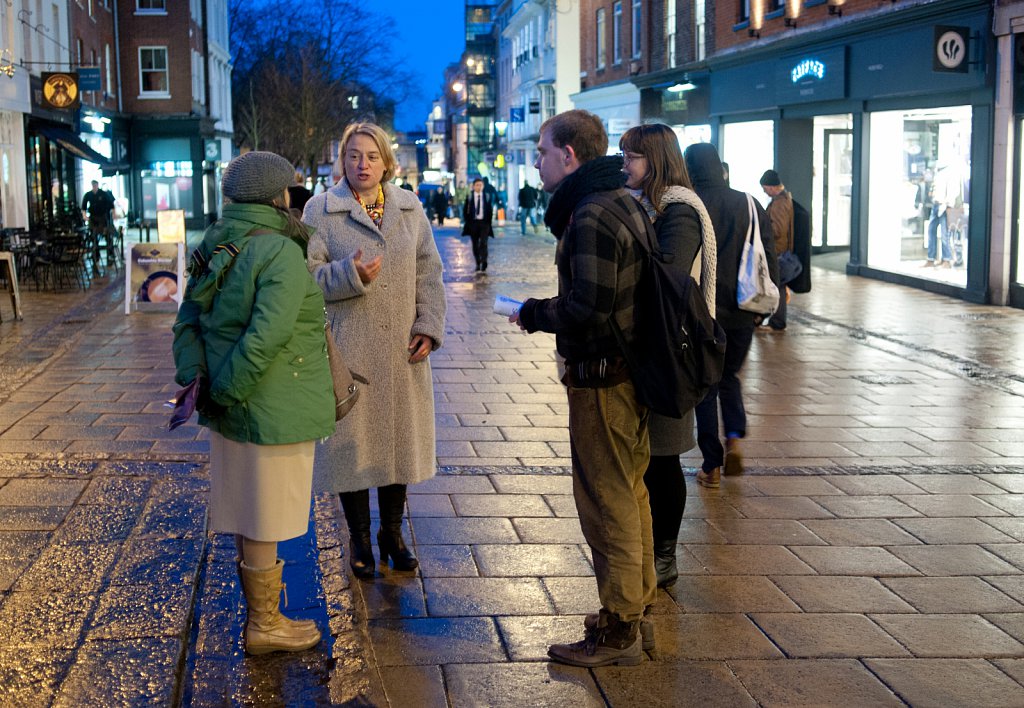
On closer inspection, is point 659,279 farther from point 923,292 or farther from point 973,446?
point 923,292

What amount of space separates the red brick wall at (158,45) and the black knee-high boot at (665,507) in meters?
44.1

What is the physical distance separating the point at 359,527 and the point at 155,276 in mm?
11314

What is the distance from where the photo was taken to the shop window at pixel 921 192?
18.3 meters

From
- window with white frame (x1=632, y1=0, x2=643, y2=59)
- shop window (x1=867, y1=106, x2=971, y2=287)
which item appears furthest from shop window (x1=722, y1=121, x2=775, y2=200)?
window with white frame (x1=632, y1=0, x2=643, y2=59)

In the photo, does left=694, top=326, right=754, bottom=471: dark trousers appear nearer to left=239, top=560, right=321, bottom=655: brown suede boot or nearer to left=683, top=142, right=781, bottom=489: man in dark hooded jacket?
left=683, top=142, right=781, bottom=489: man in dark hooded jacket

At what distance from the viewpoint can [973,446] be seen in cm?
839

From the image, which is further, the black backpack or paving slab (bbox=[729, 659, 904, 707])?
the black backpack

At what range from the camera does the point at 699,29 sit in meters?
29.6

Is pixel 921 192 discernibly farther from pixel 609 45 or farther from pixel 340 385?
pixel 609 45

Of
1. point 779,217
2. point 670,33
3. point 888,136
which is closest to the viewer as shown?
point 779,217

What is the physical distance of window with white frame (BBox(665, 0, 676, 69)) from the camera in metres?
31.5

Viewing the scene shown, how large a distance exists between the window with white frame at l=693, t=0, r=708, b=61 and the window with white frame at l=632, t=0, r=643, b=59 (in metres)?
4.47

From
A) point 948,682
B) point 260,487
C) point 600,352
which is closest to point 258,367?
point 260,487

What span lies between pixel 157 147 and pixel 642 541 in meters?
46.1
